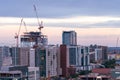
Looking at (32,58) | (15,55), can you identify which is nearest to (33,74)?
(32,58)

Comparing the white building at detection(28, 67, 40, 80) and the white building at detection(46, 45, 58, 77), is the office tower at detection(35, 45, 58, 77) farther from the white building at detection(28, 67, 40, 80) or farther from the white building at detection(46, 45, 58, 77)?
the white building at detection(28, 67, 40, 80)

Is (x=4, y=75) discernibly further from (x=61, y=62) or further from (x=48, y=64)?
(x=61, y=62)

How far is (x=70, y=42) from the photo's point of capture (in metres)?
85.1

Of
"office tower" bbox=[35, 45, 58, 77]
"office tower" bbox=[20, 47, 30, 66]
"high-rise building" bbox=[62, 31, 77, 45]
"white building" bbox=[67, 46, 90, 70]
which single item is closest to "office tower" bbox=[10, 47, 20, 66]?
"office tower" bbox=[20, 47, 30, 66]

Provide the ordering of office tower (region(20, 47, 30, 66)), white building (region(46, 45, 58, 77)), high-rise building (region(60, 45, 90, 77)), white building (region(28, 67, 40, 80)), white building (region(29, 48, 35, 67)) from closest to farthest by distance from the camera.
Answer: white building (region(28, 67, 40, 80)) → white building (region(46, 45, 58, 77)) → white building (region(29, 48, 35, 67)) → office tower (region(20, 47, 30, 66)) → high-rise building (region(60, 45, 90, 77))

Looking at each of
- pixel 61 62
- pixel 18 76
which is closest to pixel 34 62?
pixel 61 62

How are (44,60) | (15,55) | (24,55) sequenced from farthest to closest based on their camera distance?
(15,55) < (24,55) < (44,60)

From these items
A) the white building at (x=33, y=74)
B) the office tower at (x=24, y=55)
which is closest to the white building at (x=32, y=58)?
the office tower at (x=24, y=55)

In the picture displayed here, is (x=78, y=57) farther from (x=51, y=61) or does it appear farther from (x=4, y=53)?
(x=51, y=61)

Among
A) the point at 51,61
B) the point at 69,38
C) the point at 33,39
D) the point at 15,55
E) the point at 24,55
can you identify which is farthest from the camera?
the point at 69,38

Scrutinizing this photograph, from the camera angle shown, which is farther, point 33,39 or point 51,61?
point 33,39

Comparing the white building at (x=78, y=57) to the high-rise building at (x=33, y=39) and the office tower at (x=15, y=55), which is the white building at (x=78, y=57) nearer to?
the high-rise building at (x=33, y=39)

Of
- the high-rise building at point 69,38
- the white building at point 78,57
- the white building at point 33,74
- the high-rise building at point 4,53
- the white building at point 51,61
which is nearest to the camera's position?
the white building at point 33,74

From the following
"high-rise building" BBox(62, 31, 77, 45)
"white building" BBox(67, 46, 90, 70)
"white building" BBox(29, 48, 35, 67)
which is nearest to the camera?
"white building" BBox(29, 48, 35, 67)
